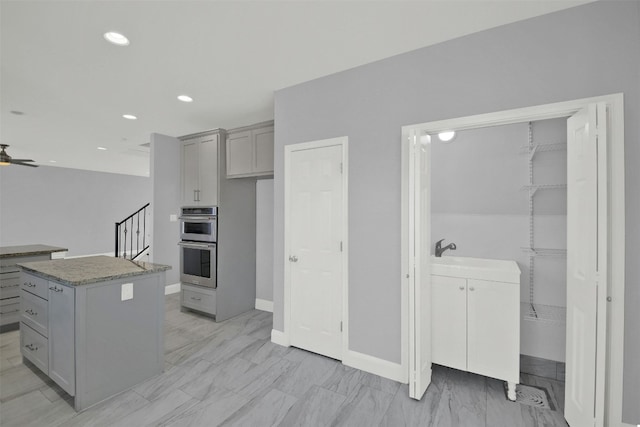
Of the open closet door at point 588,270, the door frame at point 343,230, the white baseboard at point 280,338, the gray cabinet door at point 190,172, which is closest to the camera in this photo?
the open closet door at point 588,270

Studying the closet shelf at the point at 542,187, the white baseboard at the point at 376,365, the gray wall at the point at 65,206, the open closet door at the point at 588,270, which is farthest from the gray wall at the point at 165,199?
the open closet door at the point at 588,270

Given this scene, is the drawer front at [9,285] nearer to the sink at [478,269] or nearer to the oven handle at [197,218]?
the oven handle at [197,218]

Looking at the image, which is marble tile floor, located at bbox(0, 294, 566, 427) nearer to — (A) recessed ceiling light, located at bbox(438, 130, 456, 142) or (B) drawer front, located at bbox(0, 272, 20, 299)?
(B) drawer front, located at bbox(0, 272, 20, 299)

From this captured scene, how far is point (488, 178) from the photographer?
2.81 m

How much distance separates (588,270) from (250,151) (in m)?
3.41

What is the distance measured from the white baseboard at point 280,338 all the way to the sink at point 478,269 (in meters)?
1.64

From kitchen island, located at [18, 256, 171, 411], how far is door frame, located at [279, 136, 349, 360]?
114 cm

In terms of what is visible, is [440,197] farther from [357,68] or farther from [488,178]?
[357,68]

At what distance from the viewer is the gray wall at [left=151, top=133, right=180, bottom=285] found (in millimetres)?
4766

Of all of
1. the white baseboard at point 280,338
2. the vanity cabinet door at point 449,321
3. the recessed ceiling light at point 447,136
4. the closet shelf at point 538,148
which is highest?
the recessed ceiling light at point 447,136

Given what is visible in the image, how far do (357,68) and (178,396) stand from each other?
306cm

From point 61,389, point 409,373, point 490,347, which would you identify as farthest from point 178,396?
point 490,347

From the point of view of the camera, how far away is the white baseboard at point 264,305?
4309mm

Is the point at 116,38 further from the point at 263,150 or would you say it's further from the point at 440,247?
the point at 440,247
